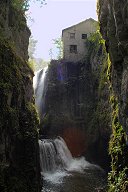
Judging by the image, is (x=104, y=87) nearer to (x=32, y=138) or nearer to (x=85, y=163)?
(x=85, y=163)

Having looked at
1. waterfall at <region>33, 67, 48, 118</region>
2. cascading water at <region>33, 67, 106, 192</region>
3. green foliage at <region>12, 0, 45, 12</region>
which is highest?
green foliage at <region>12, 0, 45, 12</region>

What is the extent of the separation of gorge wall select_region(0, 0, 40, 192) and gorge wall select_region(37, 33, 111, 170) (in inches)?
431

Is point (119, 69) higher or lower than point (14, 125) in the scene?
higher

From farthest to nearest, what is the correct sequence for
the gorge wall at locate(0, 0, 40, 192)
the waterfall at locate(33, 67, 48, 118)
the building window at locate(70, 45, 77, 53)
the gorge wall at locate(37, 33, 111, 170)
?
the building window at locate(70, 45, 77, 53), the waterfall at locate(33, 67, 48, 118), the gorge wall at locate(37, 33, 111, 170), the gorge wall at locate(0, 0, 40, 192)

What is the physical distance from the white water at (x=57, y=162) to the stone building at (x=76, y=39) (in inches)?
656

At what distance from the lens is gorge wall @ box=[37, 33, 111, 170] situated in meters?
33.0

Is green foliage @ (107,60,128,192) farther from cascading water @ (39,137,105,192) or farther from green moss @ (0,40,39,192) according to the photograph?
green moss @ (0,40,39,192)

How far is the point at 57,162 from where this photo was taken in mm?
30359

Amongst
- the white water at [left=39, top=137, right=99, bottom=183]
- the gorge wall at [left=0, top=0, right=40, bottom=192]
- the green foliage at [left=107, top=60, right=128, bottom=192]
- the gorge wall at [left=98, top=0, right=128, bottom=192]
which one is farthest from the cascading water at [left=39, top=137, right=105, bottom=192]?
the gorge wall at [left=98, top=0, right=128, bottom=192]

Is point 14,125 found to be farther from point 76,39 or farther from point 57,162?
point 76,39

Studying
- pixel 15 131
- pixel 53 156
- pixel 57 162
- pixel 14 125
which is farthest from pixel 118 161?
pixel 57 162

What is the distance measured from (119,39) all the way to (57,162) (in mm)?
18766

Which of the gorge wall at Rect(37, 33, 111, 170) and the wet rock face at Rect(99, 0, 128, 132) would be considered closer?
the wet rock face at Rect(99, 0, 128, 132)

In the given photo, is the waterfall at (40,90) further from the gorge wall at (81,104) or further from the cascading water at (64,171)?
the cascading water at (64,171)
